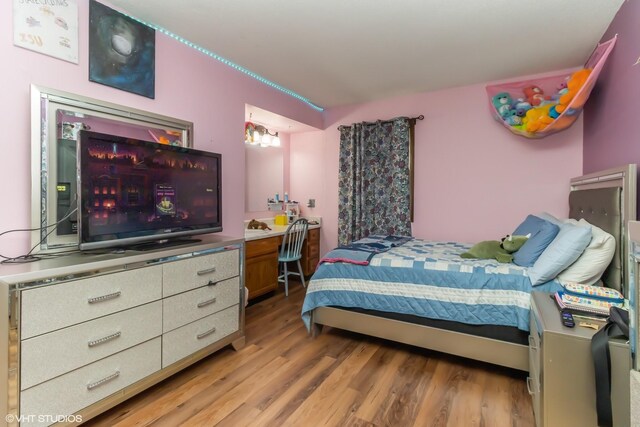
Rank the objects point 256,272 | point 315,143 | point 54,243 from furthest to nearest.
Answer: point 315,143 < point 256,272 < point 54,243

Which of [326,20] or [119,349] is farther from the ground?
[326,20]

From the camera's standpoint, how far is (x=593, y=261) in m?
1.72

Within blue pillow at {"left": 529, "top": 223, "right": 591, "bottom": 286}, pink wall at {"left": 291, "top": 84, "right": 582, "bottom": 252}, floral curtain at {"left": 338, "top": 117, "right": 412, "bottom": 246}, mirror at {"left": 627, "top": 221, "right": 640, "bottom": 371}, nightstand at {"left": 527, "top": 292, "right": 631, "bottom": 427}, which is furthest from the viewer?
floral curtain at {"left": 338, "top": 117, "right": 412, "bottom": 246}

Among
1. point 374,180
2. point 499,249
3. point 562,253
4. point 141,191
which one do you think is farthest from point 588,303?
point 374,180

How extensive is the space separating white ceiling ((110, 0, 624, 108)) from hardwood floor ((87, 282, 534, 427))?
2.42 m

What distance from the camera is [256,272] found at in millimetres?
3244

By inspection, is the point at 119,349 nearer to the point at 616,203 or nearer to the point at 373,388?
the point at 373,388

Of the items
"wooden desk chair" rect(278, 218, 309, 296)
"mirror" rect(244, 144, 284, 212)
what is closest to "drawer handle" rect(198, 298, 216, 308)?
"wooden desk chair" rect(278, 218, 309, 296)

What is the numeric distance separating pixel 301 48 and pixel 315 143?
1.93 m

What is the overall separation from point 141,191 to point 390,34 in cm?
209

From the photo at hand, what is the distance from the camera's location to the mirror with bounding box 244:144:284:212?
12.7 feet

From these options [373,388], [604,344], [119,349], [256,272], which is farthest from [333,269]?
[604,344]

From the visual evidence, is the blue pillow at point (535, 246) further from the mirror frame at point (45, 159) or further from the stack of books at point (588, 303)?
the mirror frame at point (45, 159)

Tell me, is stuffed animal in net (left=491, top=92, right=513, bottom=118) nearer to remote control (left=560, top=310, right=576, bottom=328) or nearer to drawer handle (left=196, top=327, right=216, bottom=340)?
remote control (left=560, top=310, right=576, bottom=328)
